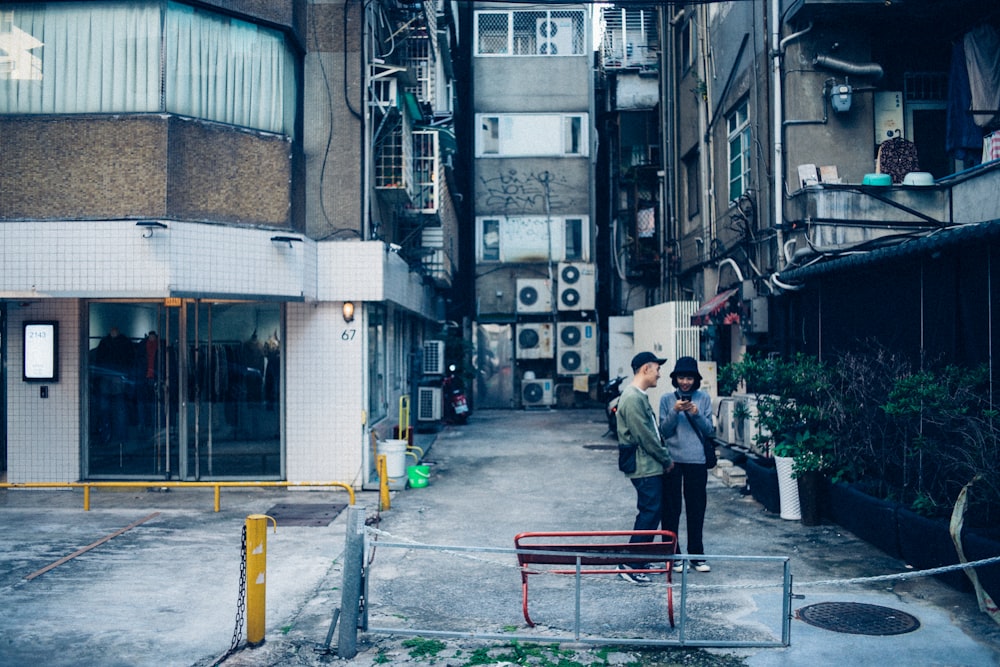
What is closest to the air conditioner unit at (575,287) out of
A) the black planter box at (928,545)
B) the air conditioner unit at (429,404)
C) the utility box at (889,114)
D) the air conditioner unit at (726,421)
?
the air conditioner unit at (429,404)

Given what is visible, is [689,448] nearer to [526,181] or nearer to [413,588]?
[413,588]

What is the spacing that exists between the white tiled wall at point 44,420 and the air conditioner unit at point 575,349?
716 inches

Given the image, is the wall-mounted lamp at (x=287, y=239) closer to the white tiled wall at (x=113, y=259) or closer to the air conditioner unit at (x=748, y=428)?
the white tiled wall at (x=113, y=259)

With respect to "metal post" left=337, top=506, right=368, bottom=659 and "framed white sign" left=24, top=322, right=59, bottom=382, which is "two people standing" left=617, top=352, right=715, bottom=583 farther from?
"framed white sign" left=24, top=322, right=59, bottom=382

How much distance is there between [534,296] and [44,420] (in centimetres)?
1823

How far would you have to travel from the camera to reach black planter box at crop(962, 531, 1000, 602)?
6.24 meters

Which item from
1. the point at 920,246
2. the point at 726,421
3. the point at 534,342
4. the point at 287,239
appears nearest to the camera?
the point at 920,246

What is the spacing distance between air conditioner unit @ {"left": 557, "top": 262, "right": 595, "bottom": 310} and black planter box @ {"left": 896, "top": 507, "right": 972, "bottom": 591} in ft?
67.1

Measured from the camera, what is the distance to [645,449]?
723 centimetres

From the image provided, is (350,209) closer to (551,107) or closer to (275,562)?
(275,562)

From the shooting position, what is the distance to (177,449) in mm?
12359

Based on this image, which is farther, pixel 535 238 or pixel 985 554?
pixel 535 238

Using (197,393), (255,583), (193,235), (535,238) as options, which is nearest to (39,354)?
(197,393)

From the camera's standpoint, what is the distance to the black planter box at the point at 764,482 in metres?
10.4
